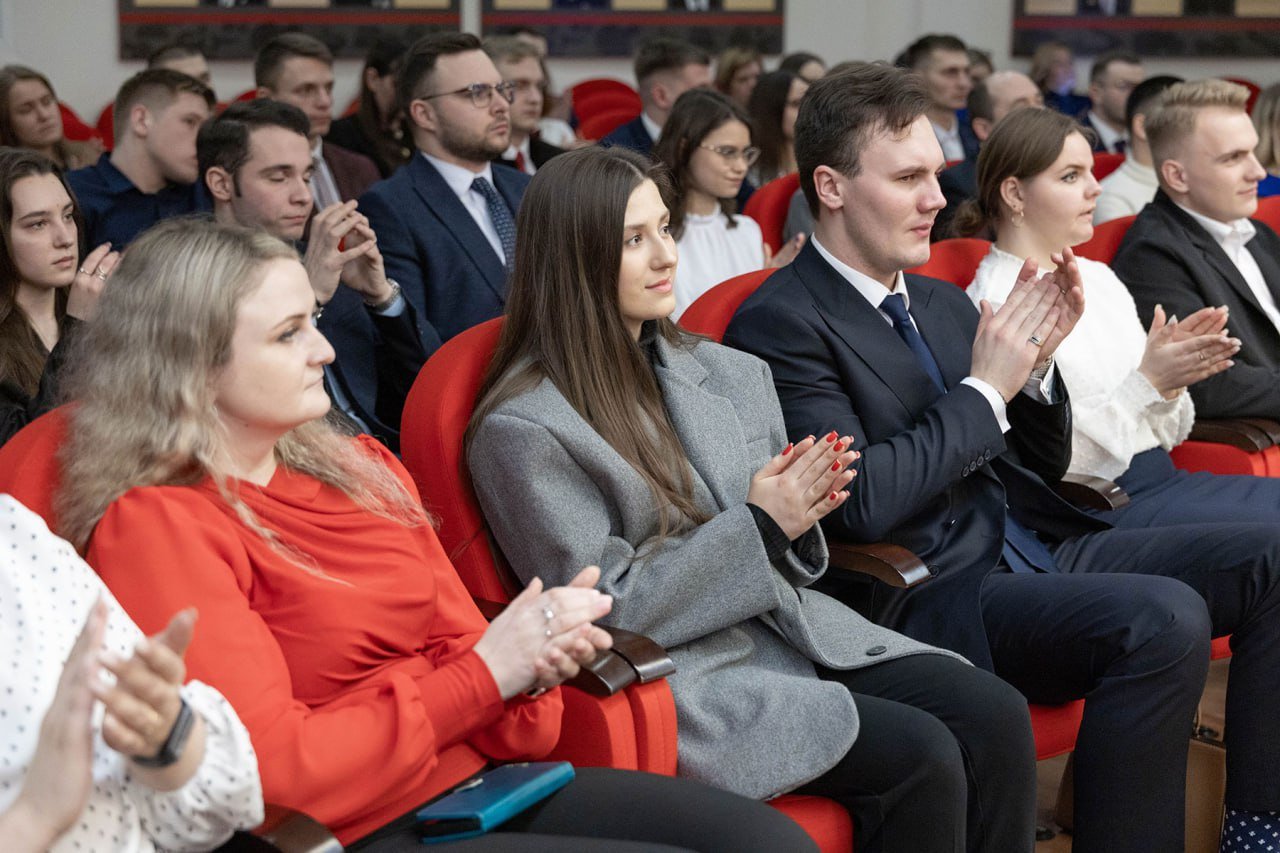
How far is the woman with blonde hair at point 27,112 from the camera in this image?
5.32 meters

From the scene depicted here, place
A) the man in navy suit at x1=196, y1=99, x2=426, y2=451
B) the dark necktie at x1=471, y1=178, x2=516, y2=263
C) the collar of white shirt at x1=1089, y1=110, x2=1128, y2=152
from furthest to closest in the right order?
1. the collar of white shirt at x1=1089, y1=110, x2=1128, y2=152
2. the dark necktie at x1=471, y1=178, x2=516, y2=263
3. the man in navy suit at x1=196, y1=99, x2=426, y2=451

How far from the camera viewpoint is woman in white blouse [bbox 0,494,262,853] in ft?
4.21

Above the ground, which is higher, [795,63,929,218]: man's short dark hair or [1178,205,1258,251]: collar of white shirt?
[795,63,929,218]: man's short dark hair

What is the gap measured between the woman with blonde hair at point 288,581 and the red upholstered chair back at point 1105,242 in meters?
2.34

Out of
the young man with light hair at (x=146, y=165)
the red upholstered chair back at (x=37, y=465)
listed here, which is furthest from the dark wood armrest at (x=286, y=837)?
the young man with light hair at (x=146, y=165)

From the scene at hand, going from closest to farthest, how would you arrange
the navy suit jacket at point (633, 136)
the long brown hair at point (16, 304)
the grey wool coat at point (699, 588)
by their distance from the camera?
the grey wool coat at point (699, 588) < the long brown hair at point (16, 304) < the navy suit jacket at point (633, 136)

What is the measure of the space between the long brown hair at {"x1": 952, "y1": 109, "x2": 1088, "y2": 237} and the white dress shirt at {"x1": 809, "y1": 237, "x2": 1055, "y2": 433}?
617 mm

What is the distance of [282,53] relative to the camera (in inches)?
215

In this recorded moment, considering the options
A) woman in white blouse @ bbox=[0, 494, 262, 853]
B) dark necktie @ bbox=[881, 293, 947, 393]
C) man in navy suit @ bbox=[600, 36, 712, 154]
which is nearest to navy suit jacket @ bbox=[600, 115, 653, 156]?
man in navy suit @ bbox=[600, 36, 712, 154]

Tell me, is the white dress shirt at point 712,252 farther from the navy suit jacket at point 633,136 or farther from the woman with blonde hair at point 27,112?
the woman with blonde hair at point 27,112

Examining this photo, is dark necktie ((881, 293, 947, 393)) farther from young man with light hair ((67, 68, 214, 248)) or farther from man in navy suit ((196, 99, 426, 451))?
young man with light hair ((67, 68, 214, 248))

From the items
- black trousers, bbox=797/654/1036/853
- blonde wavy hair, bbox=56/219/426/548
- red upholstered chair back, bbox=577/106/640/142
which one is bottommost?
black trousers, bbox=797/654/1036/853

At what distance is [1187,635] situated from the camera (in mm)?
2314

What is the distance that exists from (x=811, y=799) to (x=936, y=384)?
0.84 meters
